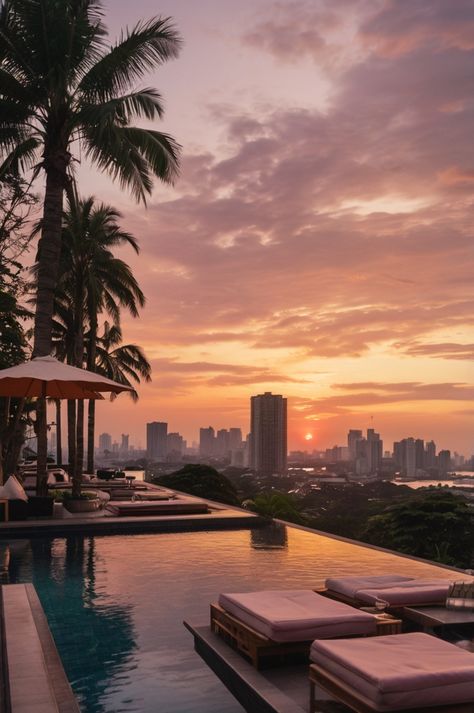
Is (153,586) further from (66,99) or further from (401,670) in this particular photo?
(66,99)

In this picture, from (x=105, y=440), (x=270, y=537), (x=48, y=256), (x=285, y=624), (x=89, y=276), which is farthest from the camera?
(x=105, y=440)

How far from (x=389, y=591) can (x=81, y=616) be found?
365 centimetres

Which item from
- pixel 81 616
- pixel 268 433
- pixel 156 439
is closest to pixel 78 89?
pixel 81 616

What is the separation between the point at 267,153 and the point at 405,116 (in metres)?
3.86

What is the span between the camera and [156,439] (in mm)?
109312

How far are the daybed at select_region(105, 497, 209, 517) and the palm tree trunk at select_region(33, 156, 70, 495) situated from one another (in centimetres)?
201

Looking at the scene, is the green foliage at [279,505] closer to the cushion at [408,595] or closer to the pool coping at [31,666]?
the pool coping at [31,666]

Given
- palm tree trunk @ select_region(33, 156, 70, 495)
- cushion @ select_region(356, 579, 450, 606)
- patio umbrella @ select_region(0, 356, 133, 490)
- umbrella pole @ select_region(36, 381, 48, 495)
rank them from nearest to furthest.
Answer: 1. cushion @ select_region(356, 579, 450, 606)
2. patio umbrella @ select_region(0, 356, 133, 490)
3. umbrella pole @ select_region(36, 381, 48, 495)
4. palm tree trunk @ select_region(33, 156, 70, 495)

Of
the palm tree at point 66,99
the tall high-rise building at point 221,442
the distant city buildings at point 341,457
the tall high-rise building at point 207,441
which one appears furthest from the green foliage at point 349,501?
the tall high-rise building at point 221,442

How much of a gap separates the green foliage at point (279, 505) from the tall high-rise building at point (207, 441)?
89.4 m

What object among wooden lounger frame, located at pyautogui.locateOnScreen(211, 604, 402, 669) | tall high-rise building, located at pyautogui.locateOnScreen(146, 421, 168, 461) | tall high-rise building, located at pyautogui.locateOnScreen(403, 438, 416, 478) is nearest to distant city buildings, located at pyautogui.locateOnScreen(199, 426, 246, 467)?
tall high-rise building, located at pyautogui.locateOnScreen(146, 421, 168, 461)

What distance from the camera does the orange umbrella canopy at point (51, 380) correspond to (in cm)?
1349

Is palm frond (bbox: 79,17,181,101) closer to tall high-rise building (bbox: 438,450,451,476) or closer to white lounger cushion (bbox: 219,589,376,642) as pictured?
white lounger cushion (bbox: 219,589,376,642)

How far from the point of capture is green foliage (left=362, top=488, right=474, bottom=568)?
58.7ft
